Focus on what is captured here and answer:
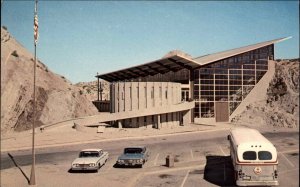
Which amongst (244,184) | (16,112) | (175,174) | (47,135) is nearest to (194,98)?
(47,135)

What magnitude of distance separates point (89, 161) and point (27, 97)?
Result: 35221mm

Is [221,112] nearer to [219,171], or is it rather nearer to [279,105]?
[279,105]

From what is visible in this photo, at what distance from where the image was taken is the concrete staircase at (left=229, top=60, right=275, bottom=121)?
5956 cm

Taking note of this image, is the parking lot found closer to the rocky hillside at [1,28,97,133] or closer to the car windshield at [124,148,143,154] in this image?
the car windshield at [124,148,143,154]

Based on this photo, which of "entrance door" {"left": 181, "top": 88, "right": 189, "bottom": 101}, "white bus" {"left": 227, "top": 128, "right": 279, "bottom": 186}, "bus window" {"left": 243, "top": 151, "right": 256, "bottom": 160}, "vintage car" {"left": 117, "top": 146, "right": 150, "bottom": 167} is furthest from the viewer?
"entrance door" {"left": 181, "top": 88, "right": 189, "bottom": 101}

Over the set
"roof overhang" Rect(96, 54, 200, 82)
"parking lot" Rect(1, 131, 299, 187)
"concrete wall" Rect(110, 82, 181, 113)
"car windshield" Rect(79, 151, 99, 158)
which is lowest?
"parking lot" Rect(1, 131, 299, 187)

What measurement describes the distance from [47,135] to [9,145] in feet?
24.3

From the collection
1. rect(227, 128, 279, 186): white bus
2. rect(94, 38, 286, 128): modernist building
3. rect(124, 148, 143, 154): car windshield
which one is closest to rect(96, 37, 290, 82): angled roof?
rect(94, 38, 286, 128): modernist building

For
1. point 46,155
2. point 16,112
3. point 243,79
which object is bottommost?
point 46,155

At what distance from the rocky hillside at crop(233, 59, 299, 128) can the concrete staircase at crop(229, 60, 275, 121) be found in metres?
0.73

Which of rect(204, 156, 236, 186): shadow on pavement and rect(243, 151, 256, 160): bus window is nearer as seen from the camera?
rect(243, 151, 256, 160): bus window

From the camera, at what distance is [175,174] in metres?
23.3

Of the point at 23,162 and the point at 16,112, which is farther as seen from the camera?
the point at 16,112

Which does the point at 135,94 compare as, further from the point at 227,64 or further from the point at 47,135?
the point at 227,64
